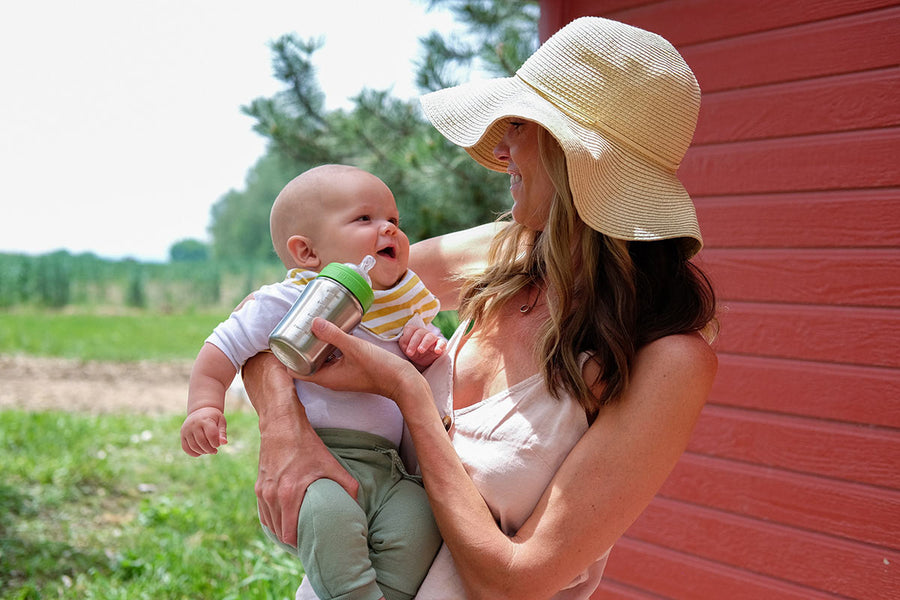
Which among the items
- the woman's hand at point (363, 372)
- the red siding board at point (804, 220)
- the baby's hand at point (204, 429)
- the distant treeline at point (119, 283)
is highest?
the woman's hand at point (363, 372)

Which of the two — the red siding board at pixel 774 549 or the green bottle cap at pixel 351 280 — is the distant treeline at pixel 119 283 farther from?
the green bottle cap at pixel 351 280

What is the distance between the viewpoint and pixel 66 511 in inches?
205

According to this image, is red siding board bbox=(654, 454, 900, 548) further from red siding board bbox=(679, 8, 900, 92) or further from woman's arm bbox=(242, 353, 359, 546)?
woman's arm bbox=(242, 353, 359, 546)

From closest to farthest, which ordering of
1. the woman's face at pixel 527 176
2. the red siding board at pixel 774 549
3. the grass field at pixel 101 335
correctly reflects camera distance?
the woman's face at pixel 527 176 < the red siding board at pixel 774 549 < the grass field at pixel 101 335

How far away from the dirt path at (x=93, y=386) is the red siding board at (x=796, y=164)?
278 inches

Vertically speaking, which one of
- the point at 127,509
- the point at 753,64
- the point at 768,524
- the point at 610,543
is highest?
the point at 753,64

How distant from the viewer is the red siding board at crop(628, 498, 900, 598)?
2.47 m

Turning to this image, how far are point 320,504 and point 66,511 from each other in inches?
177

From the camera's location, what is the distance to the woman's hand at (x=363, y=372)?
57.0 inches

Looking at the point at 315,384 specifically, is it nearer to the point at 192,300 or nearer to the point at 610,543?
the point at 610,543

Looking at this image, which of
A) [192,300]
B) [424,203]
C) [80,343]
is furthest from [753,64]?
[192,300]

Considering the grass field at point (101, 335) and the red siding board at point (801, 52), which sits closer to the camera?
the red siding board at point (801, 52)

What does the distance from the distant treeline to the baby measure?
52.6ft

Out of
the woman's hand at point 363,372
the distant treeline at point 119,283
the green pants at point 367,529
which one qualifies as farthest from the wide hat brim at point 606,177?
the distant treeline at point 119,283
